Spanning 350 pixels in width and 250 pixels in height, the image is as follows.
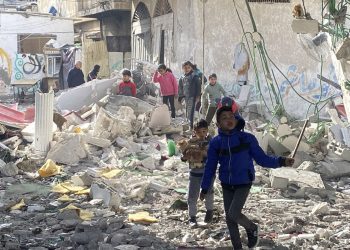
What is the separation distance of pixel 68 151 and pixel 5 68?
913 inches

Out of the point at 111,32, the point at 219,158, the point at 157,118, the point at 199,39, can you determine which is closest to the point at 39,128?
the point at 157,118

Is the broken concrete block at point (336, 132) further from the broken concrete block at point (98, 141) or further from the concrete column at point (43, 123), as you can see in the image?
the concrete column at point (43, 123)

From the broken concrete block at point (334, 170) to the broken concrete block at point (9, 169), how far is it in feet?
15.8

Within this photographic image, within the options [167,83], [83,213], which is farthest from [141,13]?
[83,213]

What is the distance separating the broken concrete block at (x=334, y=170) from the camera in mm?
9180

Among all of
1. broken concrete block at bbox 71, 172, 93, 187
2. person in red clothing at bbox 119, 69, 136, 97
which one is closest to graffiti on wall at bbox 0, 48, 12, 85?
person in red clothing at bbox 119, 69, 136, 97

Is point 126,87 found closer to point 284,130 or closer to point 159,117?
point 159,117

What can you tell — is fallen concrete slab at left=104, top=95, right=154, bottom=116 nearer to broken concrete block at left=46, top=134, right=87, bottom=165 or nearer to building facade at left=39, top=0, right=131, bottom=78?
broken concrete block at left=46, top=134, right=87, bottom=165

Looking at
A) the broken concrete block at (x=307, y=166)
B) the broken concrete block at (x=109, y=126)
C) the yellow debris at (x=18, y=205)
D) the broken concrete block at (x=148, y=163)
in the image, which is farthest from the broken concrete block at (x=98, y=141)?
the broken concrete block at (x=307, y=166)

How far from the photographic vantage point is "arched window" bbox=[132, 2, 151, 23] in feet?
69.3

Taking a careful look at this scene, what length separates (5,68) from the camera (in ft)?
105

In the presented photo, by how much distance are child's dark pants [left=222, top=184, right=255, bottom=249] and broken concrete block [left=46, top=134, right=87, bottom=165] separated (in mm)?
5209

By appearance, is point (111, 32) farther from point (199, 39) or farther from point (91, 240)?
point (91, 240)

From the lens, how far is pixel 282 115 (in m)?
10.9
